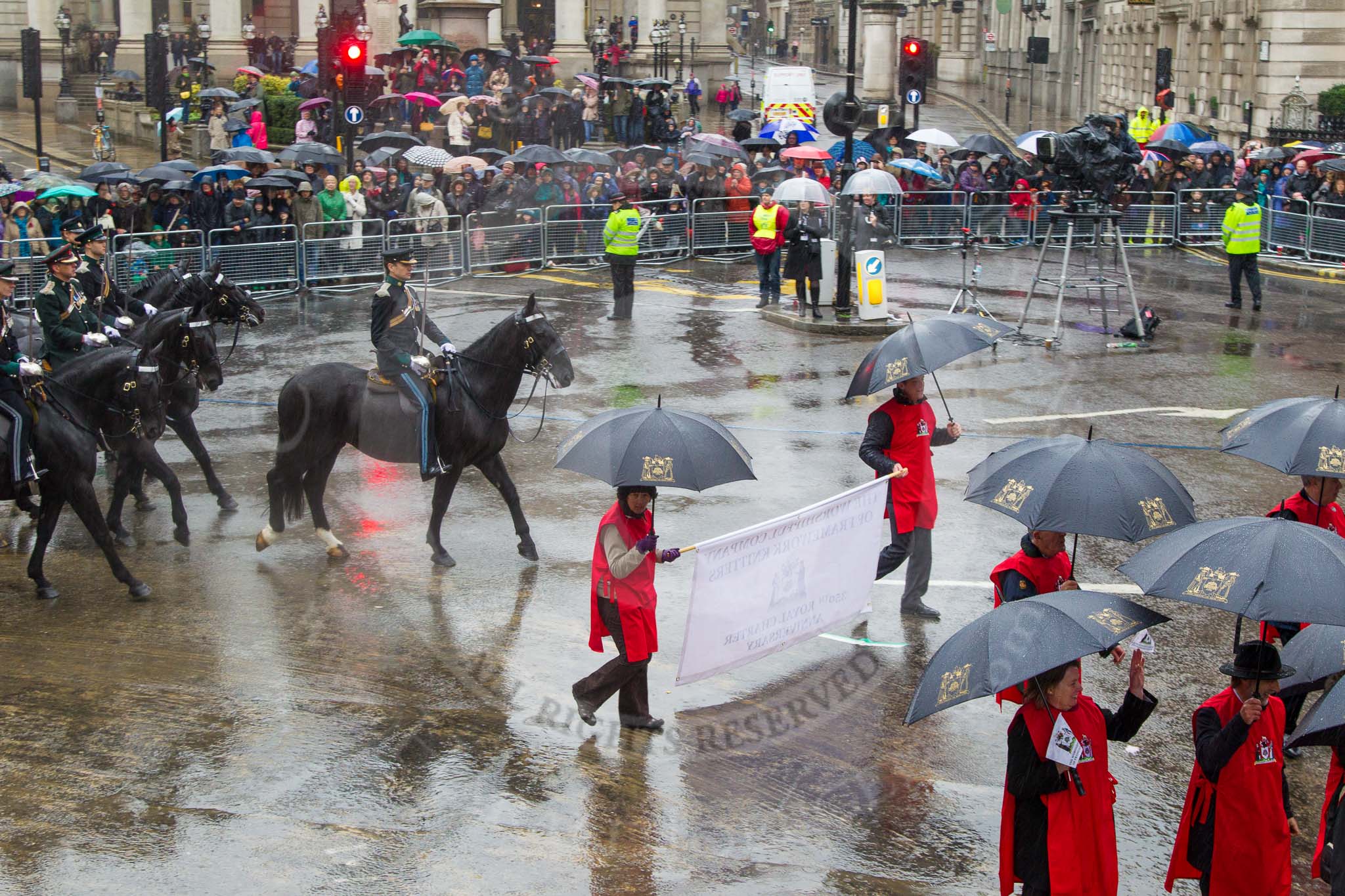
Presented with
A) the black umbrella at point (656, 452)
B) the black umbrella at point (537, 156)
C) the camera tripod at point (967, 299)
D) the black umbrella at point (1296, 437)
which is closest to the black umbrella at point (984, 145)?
the camera tripod at point (967, 299)

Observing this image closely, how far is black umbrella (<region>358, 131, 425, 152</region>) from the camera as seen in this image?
103 feet

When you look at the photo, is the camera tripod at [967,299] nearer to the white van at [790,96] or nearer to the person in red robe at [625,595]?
the person in red robe at [625,595]

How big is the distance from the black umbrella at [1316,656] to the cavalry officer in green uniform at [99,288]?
10.7 meters

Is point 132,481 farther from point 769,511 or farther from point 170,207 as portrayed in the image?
point 170,207

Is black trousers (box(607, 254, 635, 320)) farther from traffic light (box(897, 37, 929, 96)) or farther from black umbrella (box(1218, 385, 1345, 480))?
black umbrella (box(1218, 385, 1345, 480))

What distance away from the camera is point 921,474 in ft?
34.5

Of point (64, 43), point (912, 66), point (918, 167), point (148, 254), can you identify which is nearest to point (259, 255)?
point (148, 254)

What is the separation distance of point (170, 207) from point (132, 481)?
11741mm

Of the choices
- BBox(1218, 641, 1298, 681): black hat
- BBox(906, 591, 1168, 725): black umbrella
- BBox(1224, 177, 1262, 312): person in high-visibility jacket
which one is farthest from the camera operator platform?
BBox(906, 591, 1168, 725): black umbrella

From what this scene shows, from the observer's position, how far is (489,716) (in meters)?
9.13

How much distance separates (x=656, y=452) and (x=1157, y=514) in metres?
2.60

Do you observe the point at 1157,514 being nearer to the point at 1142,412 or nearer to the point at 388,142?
the point at 1142,412

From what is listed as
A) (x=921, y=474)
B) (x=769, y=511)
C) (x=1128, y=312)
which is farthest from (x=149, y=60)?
(x=921, y=474)

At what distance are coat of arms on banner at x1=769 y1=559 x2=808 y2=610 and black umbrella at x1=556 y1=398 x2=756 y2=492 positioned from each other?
0.96 m
